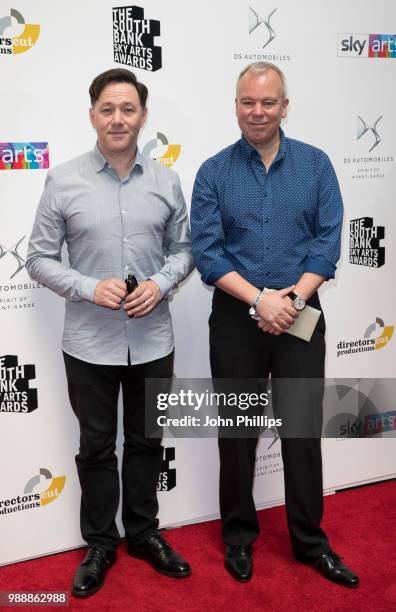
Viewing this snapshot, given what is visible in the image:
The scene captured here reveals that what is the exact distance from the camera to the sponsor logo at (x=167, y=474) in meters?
3.11

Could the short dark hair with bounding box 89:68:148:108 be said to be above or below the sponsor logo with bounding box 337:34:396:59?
below

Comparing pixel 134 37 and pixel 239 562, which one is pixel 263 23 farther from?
pixel 239 562

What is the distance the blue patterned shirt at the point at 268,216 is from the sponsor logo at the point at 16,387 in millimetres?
834

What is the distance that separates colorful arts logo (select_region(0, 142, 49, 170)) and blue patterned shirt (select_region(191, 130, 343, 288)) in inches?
23.5

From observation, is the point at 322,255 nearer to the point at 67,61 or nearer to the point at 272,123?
the point at 272,123

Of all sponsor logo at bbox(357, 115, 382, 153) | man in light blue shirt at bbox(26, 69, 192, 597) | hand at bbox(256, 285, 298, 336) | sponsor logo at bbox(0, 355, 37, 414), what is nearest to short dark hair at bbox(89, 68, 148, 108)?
man in light blue shirt at bbox(26, 69, 192, 597)

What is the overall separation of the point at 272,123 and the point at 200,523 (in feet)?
5.93

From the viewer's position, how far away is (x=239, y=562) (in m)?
2.73

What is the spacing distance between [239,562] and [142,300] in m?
1.13

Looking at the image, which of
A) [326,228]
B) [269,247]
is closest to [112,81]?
[269,247]

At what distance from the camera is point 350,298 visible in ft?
10.8

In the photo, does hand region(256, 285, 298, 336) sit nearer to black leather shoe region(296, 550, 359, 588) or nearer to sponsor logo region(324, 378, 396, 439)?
black leather shoe region(296, 550, 359, 588)

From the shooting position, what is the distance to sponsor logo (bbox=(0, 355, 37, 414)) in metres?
2.76

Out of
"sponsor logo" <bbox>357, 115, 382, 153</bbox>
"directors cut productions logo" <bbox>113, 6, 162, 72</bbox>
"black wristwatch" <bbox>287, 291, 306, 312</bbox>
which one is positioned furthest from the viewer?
"sponsor logo" <bbox>357, 115, 382, 153</bbox>
